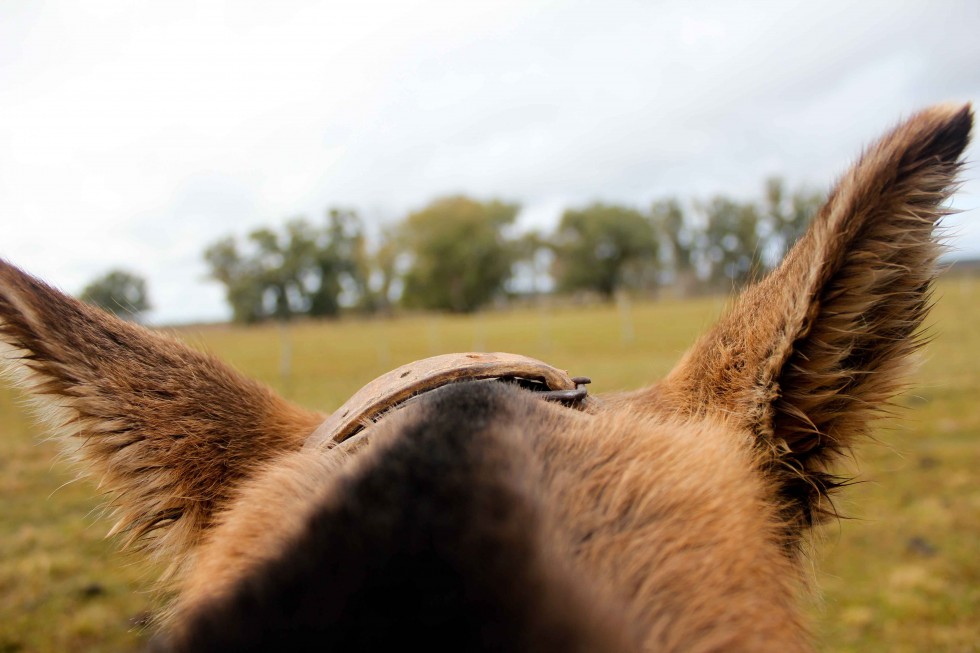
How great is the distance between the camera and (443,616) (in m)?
0.86

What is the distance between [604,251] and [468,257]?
31622mm

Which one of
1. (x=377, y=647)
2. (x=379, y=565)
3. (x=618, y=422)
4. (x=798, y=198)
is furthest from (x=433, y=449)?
(x=798, y=198)

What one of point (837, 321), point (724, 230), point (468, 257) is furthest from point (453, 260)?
point (837, 321)

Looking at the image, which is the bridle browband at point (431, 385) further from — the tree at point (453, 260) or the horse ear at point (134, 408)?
the tree at point (453, 260)

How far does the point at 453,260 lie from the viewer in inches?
2399

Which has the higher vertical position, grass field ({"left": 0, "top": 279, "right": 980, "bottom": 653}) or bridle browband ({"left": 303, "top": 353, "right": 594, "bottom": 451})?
bridle browband ({"left": 303, "top": 353, "right": 594, "bottom": 451})

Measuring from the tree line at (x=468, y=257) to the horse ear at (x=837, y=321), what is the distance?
3699cm

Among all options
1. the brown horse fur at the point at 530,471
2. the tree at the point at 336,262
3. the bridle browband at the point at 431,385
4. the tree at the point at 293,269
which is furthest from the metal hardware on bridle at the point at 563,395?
the tree at the point at 336,262

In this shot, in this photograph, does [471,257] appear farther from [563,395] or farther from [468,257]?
[563,395]

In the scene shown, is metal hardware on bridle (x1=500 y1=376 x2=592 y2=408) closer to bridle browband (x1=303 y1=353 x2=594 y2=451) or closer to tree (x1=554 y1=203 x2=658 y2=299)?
bridle browband (x1=303 y1=353 x2=594 y2=451)

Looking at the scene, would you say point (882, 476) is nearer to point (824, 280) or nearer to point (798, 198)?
point (824, 280)

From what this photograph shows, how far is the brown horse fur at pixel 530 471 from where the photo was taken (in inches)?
35.6

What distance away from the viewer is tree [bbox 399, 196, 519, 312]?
60.5m

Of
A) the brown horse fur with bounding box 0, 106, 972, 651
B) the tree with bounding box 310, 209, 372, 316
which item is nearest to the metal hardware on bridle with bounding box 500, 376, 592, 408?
the brown horse fur with bounding box 0, 106, 972, 651
